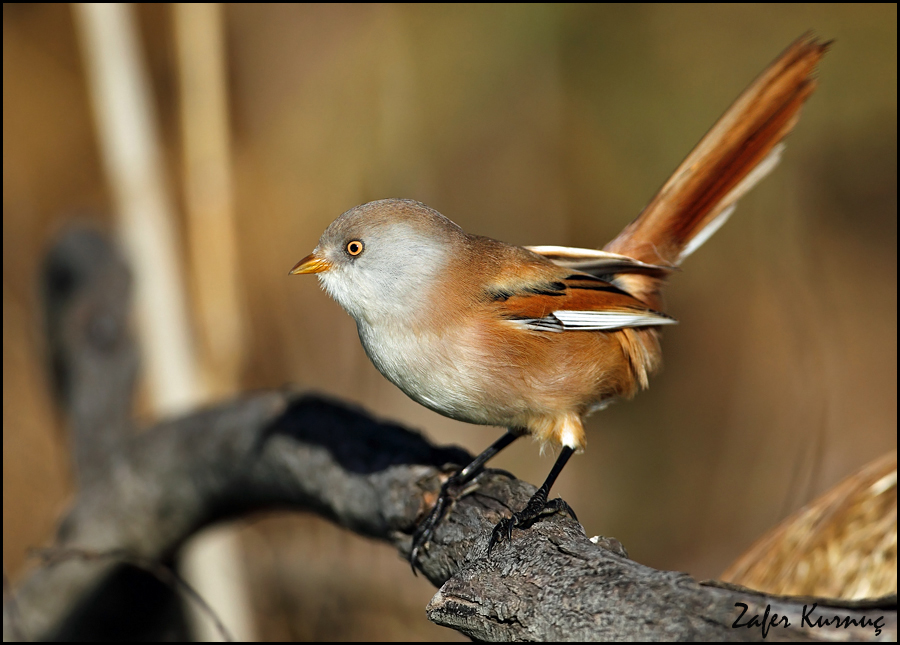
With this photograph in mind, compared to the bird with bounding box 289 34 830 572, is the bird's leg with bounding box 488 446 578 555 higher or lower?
lower

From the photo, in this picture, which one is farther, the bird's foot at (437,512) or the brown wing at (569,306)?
the brown wing at (569,306)

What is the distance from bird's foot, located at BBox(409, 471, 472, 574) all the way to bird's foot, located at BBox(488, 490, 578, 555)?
29 cm

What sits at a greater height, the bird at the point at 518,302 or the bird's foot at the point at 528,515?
the bird at the point at 518,302

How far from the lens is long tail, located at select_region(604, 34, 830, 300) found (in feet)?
7.42

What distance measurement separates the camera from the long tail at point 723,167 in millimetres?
2262

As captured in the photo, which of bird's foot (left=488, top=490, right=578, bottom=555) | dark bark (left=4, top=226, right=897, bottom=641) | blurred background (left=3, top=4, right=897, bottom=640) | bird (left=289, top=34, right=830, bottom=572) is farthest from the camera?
blurred background (left=3, top=4, right=897, bottom=640)

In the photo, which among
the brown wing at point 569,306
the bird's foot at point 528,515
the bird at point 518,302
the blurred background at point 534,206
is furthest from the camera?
the blurred background at point 534,206

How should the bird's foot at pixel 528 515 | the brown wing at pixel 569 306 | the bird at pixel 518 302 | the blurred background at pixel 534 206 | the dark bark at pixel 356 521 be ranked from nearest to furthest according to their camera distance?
1. the dark bark at pixel 356 521
2. the bird's foot at pixel 528 515
3. the bird at pixel 518 302
4. the brown wing at pixel 569 306
5. the blurred background at pixel 534 206

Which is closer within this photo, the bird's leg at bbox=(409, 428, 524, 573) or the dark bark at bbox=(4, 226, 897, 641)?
the dark bark at bbox=(4, 226, 897, 641)

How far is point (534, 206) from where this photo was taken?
16.3ft

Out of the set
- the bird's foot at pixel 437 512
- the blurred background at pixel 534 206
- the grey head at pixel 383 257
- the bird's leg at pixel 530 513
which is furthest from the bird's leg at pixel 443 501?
the blurred background at pixel 534 206

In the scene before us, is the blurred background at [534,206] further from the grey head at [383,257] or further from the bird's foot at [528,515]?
the bird's foot at [528,515]

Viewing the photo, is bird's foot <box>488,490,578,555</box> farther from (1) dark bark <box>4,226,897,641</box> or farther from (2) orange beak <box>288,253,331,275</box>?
(2) orange beak <box>288,253,331,275</box>

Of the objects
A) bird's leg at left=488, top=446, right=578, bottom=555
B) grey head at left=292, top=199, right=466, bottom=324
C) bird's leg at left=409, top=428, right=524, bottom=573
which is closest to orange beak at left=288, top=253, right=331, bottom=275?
grey head at left=292, top=199, right=466, bottom=324
